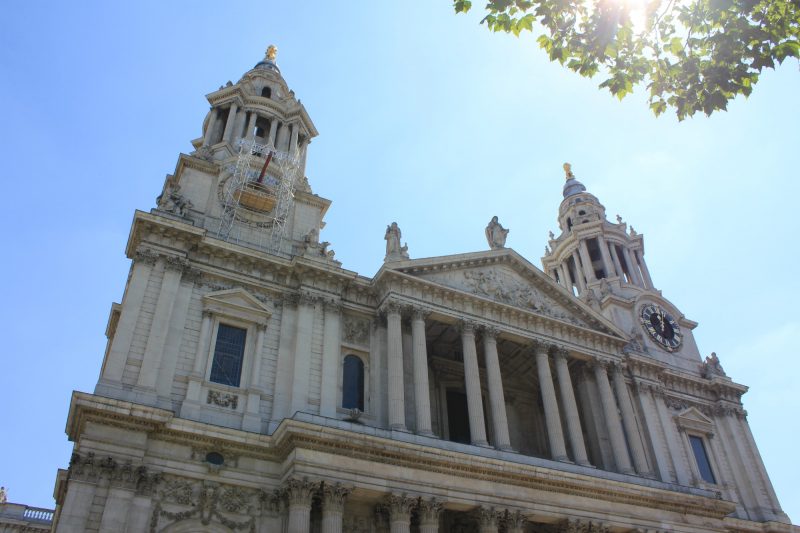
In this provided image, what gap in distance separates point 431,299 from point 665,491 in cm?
1191

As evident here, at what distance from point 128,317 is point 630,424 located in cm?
2073

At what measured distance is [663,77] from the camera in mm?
12531

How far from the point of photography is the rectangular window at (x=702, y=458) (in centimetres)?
3234

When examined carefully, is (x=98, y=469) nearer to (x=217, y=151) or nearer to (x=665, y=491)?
(x=217, y=151)

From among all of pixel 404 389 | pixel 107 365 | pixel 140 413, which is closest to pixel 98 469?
pixel 140 413

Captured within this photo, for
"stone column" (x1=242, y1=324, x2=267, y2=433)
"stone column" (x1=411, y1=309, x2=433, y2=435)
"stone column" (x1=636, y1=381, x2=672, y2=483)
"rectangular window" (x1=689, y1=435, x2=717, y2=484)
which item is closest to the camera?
"stone column" (x1=242, y1=324, x2=267, y2=433)

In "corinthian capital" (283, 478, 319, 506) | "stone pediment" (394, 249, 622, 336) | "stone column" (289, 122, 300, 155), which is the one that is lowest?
"corinthian capital" (283, 478, 319, 506)

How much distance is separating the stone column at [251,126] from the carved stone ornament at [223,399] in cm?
1419

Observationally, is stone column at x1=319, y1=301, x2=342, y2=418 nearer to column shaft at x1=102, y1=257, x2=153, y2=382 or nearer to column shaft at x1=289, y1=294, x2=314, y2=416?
column shaft at x1=289, y1=294, x2=314, y2=416

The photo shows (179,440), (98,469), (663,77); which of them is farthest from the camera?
(179,440)

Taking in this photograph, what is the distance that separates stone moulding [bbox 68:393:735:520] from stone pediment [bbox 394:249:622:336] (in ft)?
25.2

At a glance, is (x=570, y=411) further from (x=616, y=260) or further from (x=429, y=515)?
(x=616, y=260)

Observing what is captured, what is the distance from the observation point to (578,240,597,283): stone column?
134 ft

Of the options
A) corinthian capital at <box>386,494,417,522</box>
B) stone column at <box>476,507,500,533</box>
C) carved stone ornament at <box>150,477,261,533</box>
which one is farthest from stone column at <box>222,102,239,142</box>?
stone column at <box>476,507,500,533</box>
